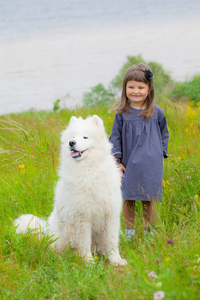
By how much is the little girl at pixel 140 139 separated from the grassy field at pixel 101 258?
25 cm

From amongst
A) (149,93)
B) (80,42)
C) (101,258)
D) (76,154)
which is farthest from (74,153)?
(80,42)

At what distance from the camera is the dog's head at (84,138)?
2919mm

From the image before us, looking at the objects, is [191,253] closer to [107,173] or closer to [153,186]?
[107,173]

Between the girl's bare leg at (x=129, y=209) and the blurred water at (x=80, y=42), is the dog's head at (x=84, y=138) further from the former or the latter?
the blurred water at (x=80, y=42)

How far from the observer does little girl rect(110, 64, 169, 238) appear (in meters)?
3.47

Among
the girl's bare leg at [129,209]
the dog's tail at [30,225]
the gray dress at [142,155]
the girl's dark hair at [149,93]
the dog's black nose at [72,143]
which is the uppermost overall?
the girl's dark hair at [149,93]

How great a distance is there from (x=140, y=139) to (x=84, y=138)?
73cm

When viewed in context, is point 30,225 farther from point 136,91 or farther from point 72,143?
point 136,91

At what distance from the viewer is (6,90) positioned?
18000 millimetres

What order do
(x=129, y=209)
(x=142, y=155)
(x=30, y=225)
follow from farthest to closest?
(x=129, y=209) < (x=142, y=155) < (x=30, y=225)

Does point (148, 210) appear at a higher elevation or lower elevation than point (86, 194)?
lower

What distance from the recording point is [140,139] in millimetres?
3479

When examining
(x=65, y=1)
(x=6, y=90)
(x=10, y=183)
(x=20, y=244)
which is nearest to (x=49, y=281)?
(x=20, y=244)

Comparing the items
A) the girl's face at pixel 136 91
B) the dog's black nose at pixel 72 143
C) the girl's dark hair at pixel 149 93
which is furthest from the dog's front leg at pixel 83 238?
the girl's face at pixel 136 91
